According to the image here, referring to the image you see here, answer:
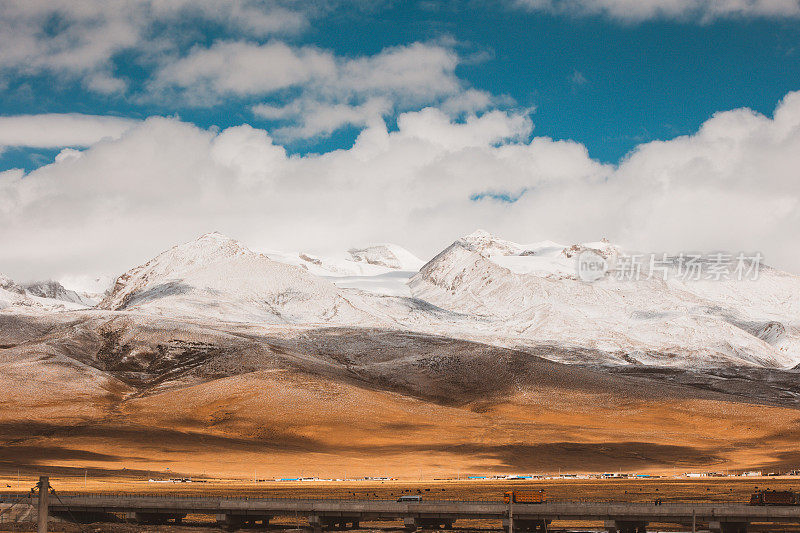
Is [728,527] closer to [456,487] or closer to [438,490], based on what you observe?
[438,490]

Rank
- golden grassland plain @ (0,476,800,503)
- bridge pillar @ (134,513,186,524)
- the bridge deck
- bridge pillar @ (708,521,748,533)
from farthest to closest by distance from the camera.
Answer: golden grassland plain @ (0,476,800,503) < bridge pillar @ (134,513,186,524) < the bridge deck < bridge pillar @ (708,521,748,533)

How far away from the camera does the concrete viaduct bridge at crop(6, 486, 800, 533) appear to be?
2562 inches

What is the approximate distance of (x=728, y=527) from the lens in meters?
66.1

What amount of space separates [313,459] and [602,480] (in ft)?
165

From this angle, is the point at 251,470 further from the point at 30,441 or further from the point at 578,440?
the point at 578,440

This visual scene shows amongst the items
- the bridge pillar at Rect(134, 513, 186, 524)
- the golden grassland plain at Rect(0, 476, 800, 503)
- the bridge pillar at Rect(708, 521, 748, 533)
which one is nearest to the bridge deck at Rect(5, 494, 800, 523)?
the bridge pillar at Rect(708, 521, 748, 533)

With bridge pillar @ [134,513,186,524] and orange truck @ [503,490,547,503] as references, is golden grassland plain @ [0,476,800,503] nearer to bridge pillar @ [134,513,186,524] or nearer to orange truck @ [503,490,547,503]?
bridge pillar @ [134,513,186,524]

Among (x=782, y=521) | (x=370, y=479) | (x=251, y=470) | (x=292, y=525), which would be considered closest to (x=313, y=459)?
(x=251, y=470)

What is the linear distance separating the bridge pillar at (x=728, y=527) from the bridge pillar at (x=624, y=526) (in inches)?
192

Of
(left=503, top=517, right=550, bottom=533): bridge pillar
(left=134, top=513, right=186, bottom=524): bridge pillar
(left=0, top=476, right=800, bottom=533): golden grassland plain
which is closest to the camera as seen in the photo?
(left=503, top=517, right=550, bottom=533): bridge pillar

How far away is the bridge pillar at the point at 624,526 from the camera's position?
66000 millimetres

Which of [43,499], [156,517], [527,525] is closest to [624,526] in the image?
[527,525]

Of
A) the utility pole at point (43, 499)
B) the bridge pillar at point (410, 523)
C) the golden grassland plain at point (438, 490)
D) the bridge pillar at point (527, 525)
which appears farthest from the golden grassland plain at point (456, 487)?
the utility pole at point (43, 499)

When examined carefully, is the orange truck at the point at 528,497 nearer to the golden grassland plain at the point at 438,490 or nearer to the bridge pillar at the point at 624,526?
the golden grassland plain at the point at 438,490
